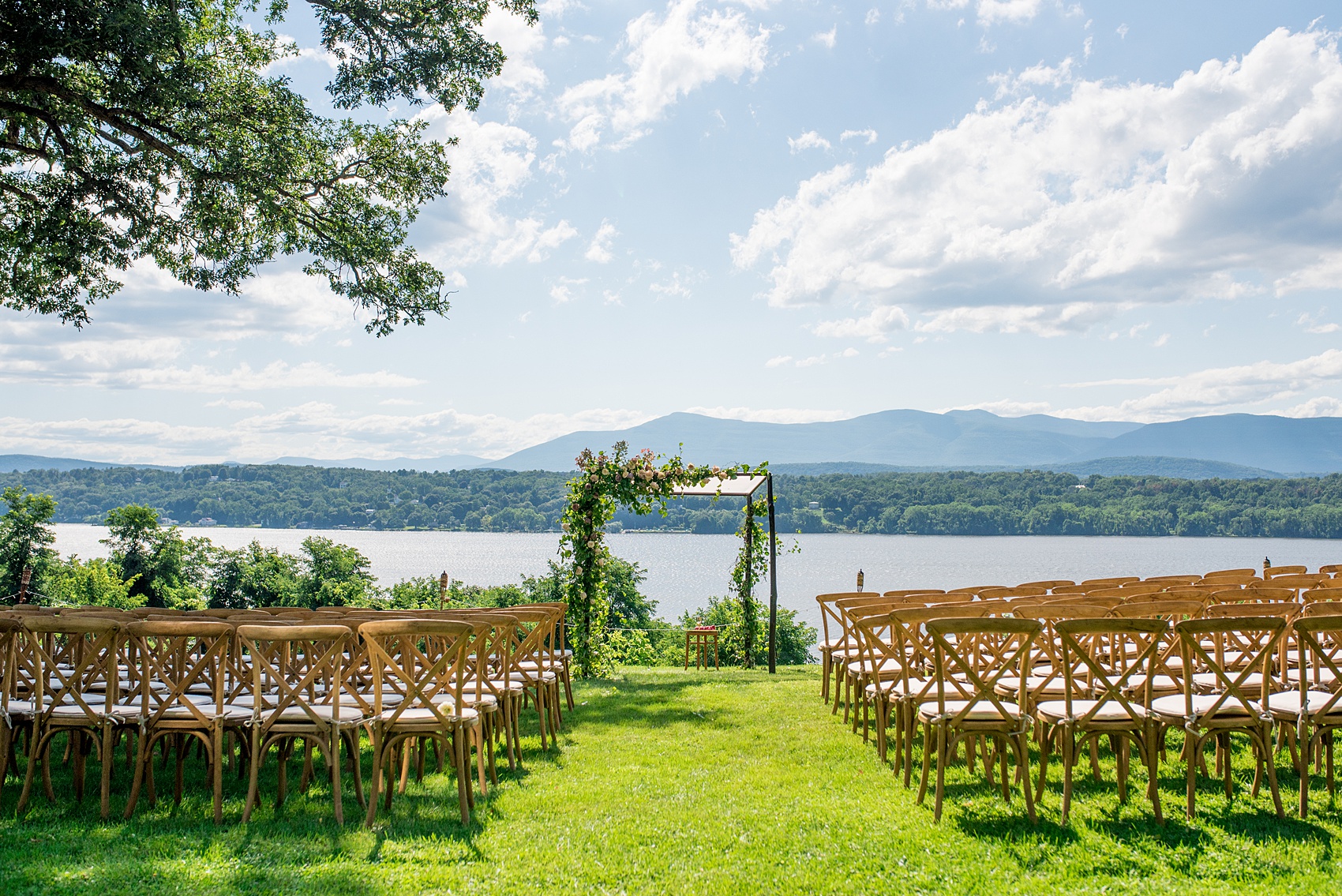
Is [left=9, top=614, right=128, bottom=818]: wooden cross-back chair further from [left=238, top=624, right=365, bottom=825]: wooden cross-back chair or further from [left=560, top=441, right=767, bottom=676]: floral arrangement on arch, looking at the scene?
[left=560, top=441, right=767, bottom=676]: floral arrangement on arch

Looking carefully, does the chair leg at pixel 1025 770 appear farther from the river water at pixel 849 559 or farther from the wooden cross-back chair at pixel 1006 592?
the river water at pixel 849 559

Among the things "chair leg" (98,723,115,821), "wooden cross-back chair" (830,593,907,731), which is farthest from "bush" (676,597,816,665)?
"chair leg" (98,723,115,821)

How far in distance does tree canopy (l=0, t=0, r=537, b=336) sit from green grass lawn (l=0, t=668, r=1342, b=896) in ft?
19.7

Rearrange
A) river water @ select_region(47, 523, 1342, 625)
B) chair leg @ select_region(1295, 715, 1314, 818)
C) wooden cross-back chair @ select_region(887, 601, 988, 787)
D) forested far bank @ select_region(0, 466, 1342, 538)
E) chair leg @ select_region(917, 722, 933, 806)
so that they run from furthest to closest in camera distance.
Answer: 1. forested far bank @ select_region(0, 466, 1342, 538)
2. river water @ select_region(47, 523, 1342, 625)
3. wooden cross-back chair @ select_region(887, 601, 988, 787)
4. chair leg @ select_region(917, 722, 933, 806)
5. chair leg @ select_region(1295, 715, 1314, 818)

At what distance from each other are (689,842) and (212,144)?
26.4 ft

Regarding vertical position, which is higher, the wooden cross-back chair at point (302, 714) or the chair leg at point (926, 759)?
the wooden cross-back chair at point (302, 714)

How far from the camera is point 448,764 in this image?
18.3ft

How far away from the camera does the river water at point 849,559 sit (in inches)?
1998

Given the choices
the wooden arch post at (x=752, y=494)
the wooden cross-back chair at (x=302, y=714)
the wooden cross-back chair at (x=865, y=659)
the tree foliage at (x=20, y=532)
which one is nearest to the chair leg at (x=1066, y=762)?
the wooden cross-back chair at (x=865, y=659)

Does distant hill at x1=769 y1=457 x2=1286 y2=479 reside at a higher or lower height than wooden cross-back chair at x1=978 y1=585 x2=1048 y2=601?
higher

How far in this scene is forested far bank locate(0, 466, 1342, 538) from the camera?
60.5 metres

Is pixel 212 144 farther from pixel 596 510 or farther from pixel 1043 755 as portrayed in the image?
pixel 1043 755

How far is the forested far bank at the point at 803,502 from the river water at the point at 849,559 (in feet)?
6.27

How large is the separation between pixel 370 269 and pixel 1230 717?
9916mm
